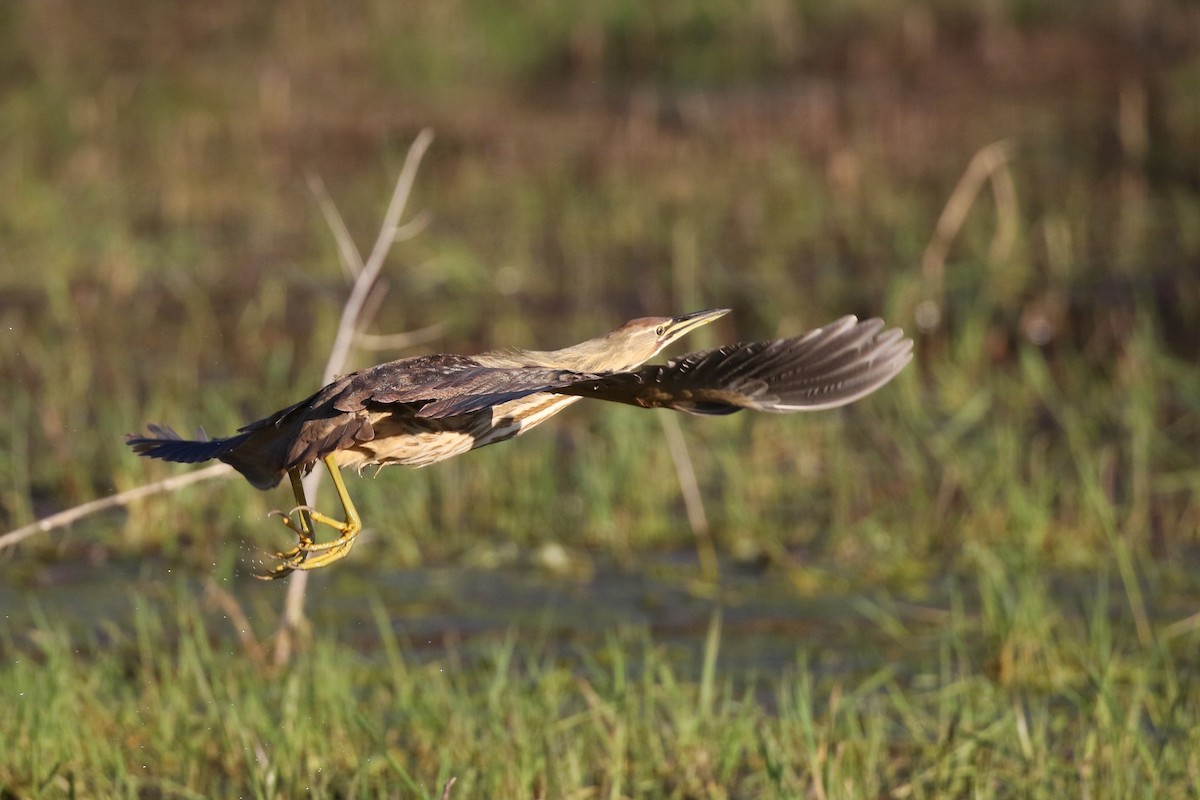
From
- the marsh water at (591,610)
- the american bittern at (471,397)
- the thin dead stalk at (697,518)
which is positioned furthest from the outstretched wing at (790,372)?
the thin dead stalk at (697,518)

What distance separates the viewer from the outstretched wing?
2590 millimetres

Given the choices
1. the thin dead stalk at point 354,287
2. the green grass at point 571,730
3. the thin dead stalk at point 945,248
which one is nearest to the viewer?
the green grass at point 571,730

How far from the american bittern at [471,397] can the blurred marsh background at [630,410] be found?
32.8 inches

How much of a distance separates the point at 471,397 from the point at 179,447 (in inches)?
19.3

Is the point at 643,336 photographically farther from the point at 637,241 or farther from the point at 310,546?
the point at 637,241

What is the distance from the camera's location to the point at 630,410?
19.7 ft

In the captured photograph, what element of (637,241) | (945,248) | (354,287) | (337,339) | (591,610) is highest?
(637,241)

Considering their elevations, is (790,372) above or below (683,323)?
below

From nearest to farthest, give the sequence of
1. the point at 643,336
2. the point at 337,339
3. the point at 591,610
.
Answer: the point at 643,336
the point at 337,339
the point at 591,610

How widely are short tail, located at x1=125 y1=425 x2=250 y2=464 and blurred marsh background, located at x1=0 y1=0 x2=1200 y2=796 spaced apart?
803mm

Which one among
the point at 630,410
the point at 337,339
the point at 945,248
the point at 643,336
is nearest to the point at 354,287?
the point at 337,339

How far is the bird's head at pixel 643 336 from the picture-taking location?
2.92 metres

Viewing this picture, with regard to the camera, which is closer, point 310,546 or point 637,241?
point 310,546

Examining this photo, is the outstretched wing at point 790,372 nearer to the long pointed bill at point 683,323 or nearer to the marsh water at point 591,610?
the long pointed bill at point 683,323
